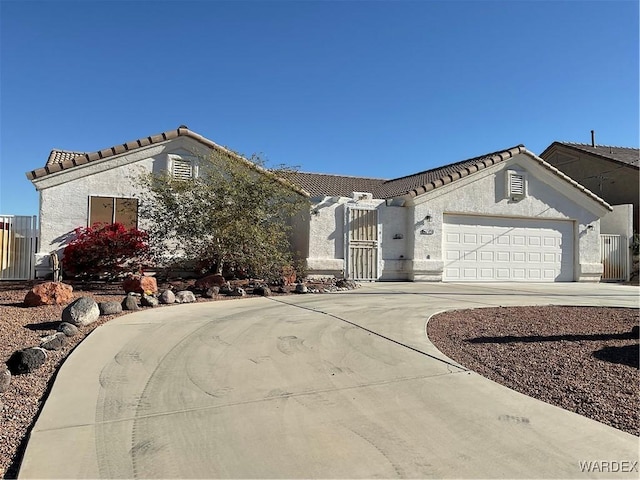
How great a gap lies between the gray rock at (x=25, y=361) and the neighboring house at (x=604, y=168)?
80.3 ft

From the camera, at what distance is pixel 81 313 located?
6.65 meters

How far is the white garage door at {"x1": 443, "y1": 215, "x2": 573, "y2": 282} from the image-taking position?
15953 millimetres

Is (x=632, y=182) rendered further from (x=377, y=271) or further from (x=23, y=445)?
(x=23, y=445)

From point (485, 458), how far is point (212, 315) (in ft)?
18.5

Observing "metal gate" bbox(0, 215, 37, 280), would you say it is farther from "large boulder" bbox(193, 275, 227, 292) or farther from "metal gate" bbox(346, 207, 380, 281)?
"metal gate" bbox(346, 207, 380, 281)

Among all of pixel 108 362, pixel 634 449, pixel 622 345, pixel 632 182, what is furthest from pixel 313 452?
pixel 632 182

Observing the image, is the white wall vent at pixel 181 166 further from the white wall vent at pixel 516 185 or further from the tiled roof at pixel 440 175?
the white wall vent at pixel 516 185

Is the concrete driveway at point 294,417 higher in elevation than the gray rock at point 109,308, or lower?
lower

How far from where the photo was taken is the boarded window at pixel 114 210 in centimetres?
1373

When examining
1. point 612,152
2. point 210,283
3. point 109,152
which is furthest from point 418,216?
point 612,152

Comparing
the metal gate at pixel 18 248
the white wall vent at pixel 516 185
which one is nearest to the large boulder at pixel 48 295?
the metal gate at pixel 18 248

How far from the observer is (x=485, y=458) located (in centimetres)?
300

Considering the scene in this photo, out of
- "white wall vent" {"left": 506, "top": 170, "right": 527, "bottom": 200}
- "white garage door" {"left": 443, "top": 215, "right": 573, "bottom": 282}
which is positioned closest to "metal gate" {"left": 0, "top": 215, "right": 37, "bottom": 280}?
"white garage door" {"left": 443, "top": 215, "right": 573, "bottom": 282}

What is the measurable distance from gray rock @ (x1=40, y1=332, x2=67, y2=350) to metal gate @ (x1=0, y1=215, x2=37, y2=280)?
28.7 feet
